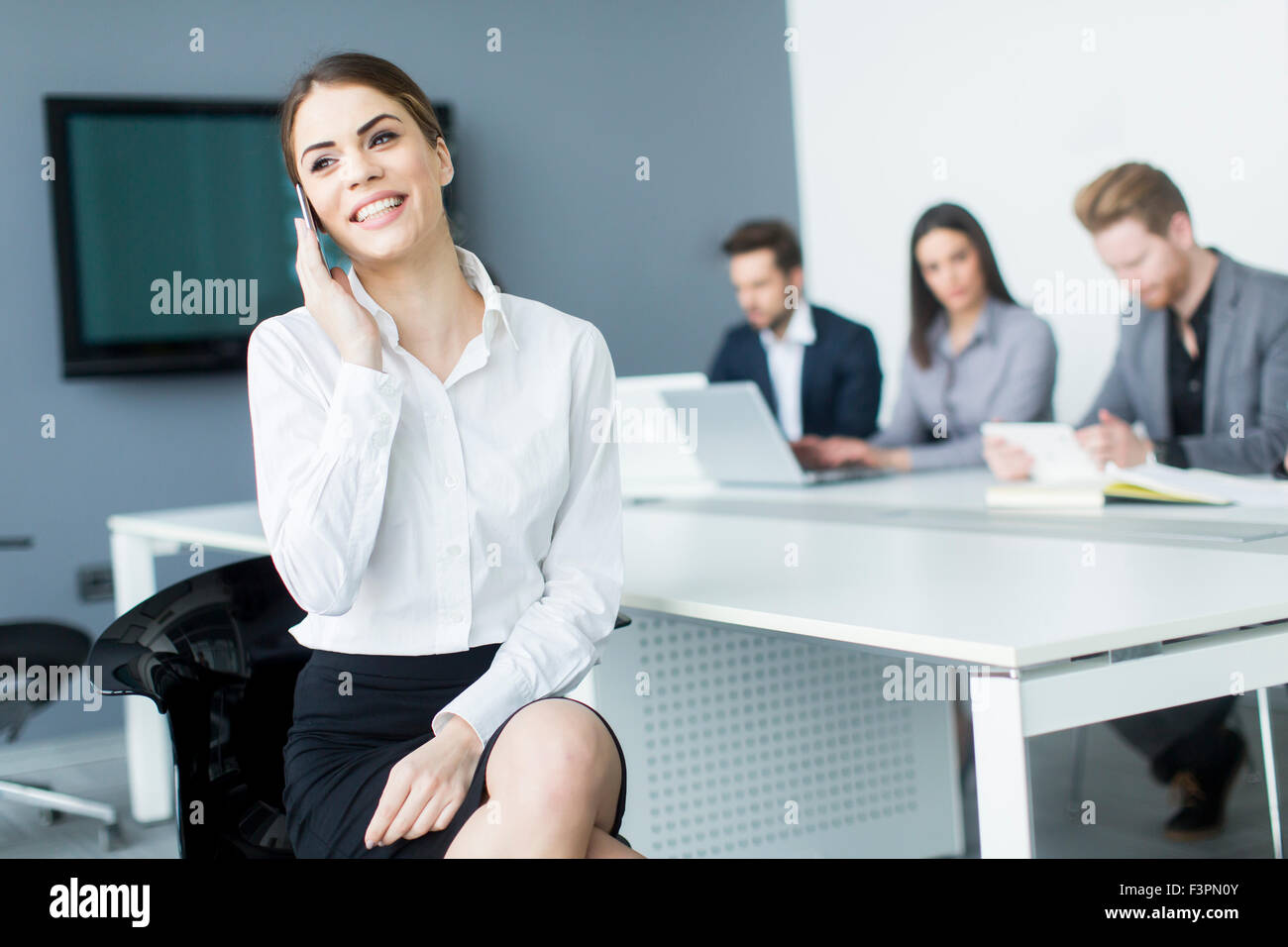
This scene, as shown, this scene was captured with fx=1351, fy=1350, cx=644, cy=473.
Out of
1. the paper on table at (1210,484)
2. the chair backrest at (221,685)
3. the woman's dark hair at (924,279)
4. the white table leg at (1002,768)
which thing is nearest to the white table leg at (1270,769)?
the white table leg at (1002,768)

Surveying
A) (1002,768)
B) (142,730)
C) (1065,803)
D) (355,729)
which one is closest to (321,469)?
(355,729)

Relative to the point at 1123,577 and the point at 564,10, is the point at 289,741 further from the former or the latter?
the point at 564,10

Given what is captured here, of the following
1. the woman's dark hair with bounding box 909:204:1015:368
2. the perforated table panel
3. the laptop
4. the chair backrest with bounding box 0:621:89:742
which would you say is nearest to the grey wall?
the chair backrest with bounding box 0:621:89:742

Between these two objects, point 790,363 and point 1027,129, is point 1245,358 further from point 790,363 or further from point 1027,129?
point 1027,129

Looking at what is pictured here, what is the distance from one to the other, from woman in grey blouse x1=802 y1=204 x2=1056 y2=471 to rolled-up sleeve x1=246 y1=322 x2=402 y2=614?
2.48 meters

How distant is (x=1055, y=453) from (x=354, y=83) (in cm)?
172

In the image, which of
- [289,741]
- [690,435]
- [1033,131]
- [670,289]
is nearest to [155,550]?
[690,435]

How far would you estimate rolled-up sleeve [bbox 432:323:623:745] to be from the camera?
1501 millimetres

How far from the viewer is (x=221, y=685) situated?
6.00 ft

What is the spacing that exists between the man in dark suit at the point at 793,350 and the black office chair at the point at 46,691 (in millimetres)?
2191

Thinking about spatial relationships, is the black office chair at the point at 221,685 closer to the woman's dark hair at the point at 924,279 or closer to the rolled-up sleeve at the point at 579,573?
the rolled-up sleeve at the point at 579,573

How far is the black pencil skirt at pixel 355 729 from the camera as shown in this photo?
1.45 m

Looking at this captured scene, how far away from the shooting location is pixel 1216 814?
270 cm
